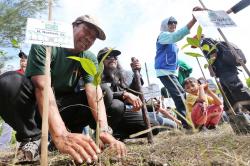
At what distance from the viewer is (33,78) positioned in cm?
138

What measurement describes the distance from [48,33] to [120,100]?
1.02 metres

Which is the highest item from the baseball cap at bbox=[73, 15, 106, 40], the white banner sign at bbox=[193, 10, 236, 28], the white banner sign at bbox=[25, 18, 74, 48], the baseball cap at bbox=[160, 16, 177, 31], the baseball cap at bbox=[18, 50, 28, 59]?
the baseball cap at bbox=[160, 16, 177, 31]

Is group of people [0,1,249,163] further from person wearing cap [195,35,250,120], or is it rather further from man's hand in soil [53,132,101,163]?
person wearing cap [195,35,250,120]

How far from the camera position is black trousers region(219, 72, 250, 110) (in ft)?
7.62

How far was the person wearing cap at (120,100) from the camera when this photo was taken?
1787 millimetres

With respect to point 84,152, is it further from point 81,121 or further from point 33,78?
point 81,121

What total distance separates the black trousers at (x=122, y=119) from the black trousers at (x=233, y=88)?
0.60 m

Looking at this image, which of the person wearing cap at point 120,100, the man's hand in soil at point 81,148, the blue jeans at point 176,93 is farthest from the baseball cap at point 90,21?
the blue jeans at point 176,93

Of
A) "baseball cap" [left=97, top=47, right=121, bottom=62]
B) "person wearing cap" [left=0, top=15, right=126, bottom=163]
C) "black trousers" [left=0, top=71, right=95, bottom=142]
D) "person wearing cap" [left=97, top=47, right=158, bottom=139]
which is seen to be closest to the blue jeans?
"person wearing cap" [left=97, top=47, right=158, bottom=139]

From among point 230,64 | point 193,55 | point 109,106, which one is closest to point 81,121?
point 109,106

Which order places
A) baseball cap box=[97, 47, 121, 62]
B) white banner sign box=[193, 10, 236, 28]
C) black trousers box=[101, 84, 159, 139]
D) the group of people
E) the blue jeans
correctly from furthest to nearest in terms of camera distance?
1. the blue jeans
2. baseball cap box=[97, 47, 121, 62]
3. black trousers box=[101, 84, 159, 139]
4. white banner sign box=[193, 10, 236, 28]
5. the group of people

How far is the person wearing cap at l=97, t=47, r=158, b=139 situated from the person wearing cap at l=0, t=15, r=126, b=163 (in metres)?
0.13

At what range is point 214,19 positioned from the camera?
1384mm

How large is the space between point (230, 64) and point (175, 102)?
2.07ft
